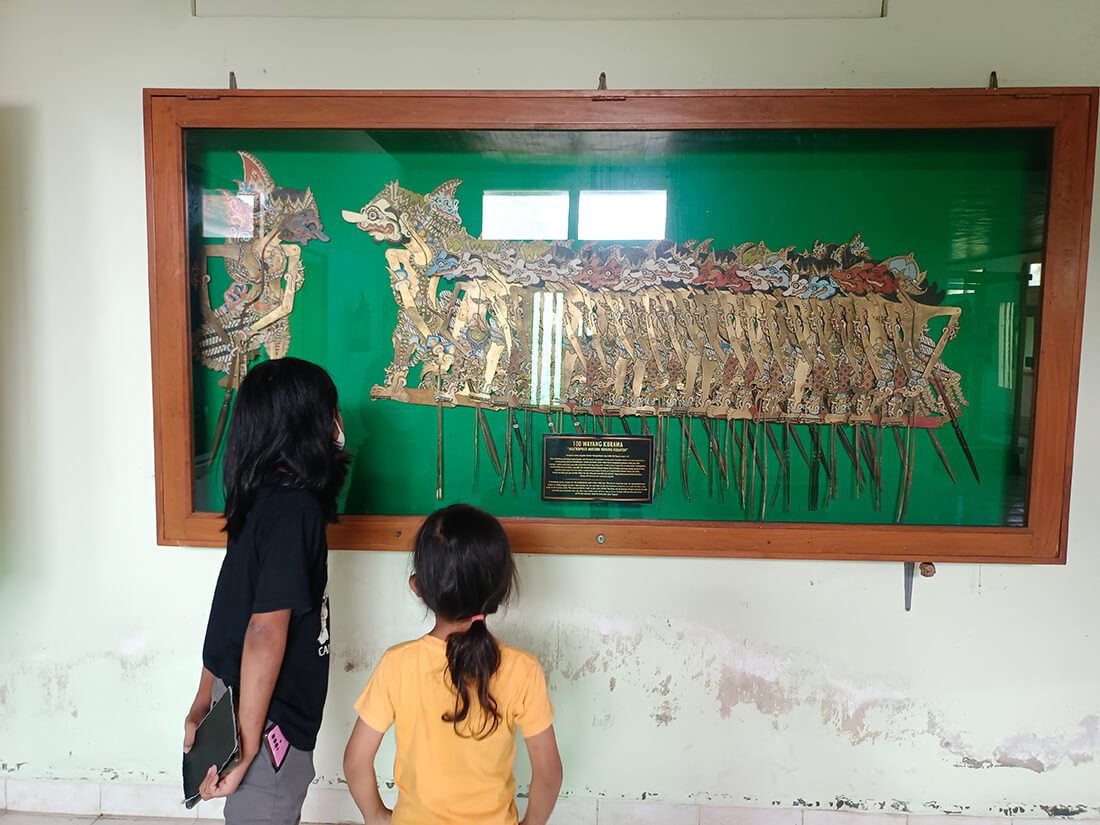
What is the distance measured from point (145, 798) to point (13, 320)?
1.47 metres

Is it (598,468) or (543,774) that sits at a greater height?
(598,468)

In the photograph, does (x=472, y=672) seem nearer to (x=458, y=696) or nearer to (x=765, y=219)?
(x=458, y=696)

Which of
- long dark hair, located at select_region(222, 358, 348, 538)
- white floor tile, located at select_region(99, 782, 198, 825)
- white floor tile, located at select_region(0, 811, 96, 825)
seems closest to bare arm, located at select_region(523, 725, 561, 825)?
long dark hair, located at select_region(222, 358, 348, 538)

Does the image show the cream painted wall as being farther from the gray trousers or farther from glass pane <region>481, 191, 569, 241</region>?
the gray trousers

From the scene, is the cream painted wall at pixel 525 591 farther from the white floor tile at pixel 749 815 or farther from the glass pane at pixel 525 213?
the glass pane at pixel 525 213

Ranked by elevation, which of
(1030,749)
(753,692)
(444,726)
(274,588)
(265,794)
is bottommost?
(1030,749)

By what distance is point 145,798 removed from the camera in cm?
211

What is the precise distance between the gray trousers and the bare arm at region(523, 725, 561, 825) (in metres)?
0.48

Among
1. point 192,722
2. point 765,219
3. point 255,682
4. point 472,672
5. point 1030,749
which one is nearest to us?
point 472,672

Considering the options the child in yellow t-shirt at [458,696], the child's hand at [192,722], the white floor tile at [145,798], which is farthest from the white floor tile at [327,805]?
the child in yellow t-shirt at [458,696]

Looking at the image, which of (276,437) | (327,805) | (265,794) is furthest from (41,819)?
(276,437)

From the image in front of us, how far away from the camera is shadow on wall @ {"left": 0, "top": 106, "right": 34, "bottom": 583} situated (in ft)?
6.61

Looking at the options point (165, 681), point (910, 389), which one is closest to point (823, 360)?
point (910, 389)

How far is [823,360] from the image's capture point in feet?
6.31
